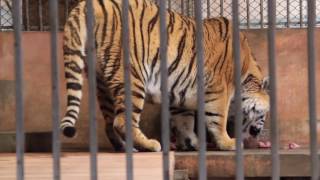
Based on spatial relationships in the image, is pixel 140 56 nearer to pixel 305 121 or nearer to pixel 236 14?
pixel 305 121

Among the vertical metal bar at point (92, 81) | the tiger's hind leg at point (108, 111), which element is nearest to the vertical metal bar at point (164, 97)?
the vertical metal bar at point (92, 81)

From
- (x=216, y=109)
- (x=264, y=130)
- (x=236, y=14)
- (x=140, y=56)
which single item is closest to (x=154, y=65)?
(x=140, y=56)

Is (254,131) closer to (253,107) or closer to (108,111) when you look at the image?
(253,107)

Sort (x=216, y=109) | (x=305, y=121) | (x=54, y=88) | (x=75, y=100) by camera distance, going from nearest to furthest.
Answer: (x=54, y=88)
(x=75, y=100)
(x=216, y=109)
(x=305, y=121)

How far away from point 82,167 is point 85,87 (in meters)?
2.26

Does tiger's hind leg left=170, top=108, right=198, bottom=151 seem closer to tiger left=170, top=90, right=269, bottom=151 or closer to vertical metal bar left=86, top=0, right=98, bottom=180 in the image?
tiger left=170, top=90, right=269, bottom=151

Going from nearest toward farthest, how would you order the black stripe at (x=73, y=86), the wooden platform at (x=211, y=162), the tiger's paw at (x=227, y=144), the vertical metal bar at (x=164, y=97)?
1. the vertical metal bar at (x=164, y=97)
2. the wooden platform at (x=211, y=162)
3. the black stripe at (x=73, y=86)
4. the tiger's paw at (x=227, y=144)

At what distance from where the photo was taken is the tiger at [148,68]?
246 inches

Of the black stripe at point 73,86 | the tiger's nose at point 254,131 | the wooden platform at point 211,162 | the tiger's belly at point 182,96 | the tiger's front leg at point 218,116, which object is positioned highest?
the black stripe at point 73,86

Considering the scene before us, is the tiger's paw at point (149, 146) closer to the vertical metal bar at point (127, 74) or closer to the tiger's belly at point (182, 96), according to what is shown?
the tiger's belly at point (182, 96)

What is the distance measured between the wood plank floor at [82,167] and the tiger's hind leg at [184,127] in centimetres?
99

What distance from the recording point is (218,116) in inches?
265

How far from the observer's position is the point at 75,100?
617 cm

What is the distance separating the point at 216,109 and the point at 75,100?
1.40 m
